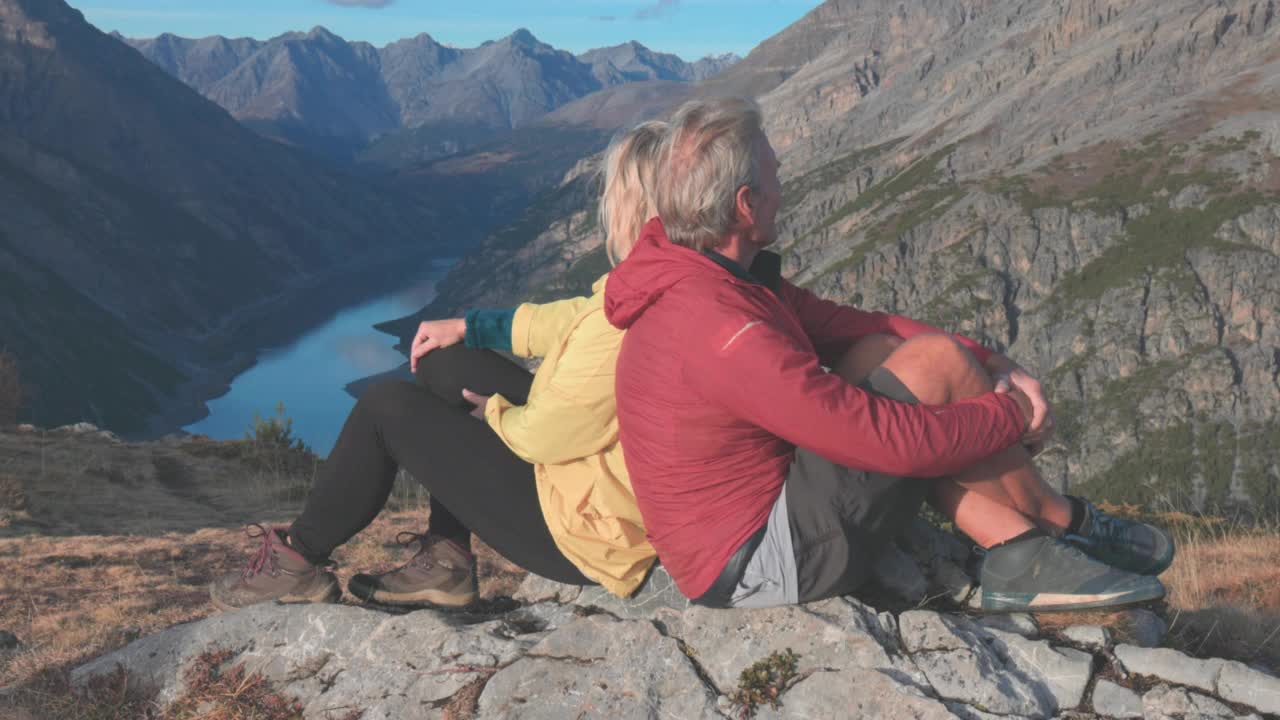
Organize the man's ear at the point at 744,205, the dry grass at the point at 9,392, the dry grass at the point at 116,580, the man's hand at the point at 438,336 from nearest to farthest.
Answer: the man's ear at the point at 744,205, the man's hand at the point at 438,336, the dry grass at the point at 116,580, the dry grass at the point at 9,392

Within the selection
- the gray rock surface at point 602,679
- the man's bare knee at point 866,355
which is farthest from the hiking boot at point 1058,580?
the gray rock surface at point 602,679

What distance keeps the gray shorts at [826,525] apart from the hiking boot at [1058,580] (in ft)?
1.48

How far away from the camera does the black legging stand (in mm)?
4285

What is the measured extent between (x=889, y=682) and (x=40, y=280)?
605 feet

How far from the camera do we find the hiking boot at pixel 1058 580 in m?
3.72

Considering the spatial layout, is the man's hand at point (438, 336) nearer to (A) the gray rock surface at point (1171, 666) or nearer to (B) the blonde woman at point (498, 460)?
(B) the blonde woman at point (498, 460)

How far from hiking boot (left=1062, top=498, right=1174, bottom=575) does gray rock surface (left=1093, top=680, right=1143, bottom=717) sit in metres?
0.61

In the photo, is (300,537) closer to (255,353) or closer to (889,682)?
(889,682)

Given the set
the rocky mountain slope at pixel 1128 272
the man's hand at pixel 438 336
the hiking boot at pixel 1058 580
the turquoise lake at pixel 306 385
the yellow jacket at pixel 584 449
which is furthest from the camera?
the turquoise lake at pixel 306 385

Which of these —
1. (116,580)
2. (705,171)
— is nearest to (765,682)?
(705,171)

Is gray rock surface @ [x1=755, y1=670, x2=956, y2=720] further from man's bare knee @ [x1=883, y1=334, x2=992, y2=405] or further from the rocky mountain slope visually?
the rocky mountain slope

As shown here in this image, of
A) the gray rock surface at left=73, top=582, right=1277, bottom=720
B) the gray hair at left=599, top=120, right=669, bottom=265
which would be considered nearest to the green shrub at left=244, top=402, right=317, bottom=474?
the gray rock surface at left=73, top=582, right=1277, bottom=720

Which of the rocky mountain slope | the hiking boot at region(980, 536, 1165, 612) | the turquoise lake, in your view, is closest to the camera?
the hiking boot at region(980, 536, 1165, 612)

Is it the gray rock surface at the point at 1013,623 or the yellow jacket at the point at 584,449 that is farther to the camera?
the gray rock surface at the point at 1013,623
